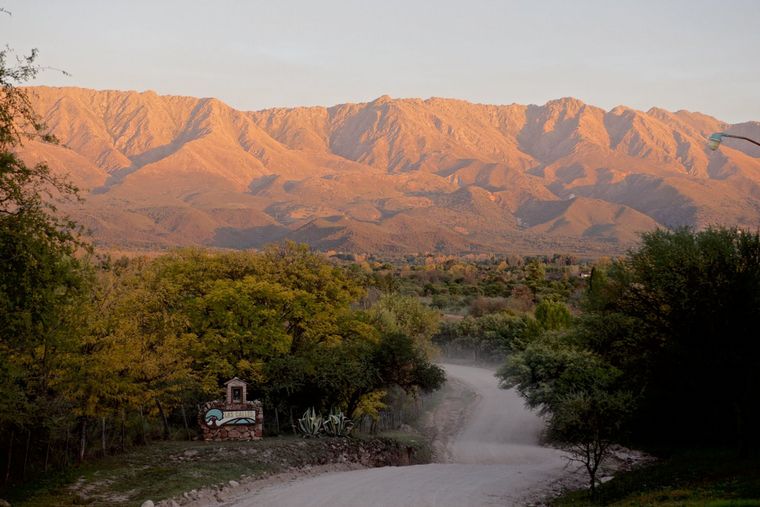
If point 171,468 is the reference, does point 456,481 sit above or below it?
below

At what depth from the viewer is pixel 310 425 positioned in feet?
129

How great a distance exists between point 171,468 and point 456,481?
10.3 m

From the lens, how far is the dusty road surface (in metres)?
26.7

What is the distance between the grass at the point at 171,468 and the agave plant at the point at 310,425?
2.50ft

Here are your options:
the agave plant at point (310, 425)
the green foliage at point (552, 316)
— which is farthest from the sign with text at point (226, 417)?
the green foliage at point (552, 316)

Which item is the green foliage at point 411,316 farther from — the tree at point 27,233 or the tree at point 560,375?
the tree at point 27,233

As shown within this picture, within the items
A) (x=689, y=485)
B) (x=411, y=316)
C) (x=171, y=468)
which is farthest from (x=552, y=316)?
(x=171, y=468)

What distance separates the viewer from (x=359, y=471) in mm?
34125

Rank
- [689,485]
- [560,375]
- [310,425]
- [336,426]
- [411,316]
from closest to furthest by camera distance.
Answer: [689,485]
[310,425]
[336,426]
[560,375]
[411,316]

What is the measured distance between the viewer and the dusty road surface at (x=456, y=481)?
26688mm

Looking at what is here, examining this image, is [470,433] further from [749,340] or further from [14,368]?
[14,368]

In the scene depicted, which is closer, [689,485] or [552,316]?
[689,485]

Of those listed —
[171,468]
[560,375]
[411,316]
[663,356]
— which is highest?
[663,356]

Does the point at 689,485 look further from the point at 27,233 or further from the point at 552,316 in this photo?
the point at 552,316
